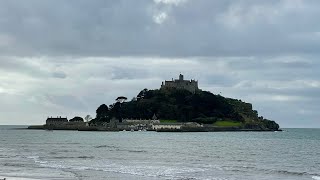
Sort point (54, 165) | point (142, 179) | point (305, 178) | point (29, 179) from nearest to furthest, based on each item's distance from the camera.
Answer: point (29, 179), point (142, 179), point (305, 178), point (54, 165)

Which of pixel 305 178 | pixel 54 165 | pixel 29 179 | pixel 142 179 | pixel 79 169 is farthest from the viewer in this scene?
pixel 54 165

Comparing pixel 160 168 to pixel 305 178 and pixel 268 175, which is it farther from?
pixel 305 178

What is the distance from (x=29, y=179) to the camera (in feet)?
129

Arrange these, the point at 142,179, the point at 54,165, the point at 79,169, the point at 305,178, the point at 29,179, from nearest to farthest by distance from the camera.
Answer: the point at 29,179
the point at 142,179
the point at 305,178
the point at 79,169
the point at 54,165

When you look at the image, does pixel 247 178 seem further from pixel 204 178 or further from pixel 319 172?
pixel 319 172

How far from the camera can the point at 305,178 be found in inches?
1800

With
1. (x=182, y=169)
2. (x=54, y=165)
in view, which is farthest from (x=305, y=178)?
(x=54, y=165)

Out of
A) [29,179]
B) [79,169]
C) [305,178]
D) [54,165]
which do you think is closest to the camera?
[29,179]

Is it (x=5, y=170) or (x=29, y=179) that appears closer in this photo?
(x=29, y=179)

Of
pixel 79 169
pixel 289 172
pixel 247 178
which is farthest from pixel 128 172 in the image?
pixel 289 172

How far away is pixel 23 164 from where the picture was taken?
183 ft

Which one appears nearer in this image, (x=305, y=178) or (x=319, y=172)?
(x=305, y=178)

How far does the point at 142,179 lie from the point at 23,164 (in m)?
17.6

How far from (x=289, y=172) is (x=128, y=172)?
1443cm
